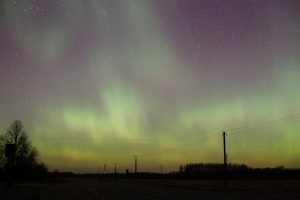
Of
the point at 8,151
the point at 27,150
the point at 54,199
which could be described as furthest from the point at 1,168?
the point at 54,199

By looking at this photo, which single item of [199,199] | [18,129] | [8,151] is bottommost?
[199,199]

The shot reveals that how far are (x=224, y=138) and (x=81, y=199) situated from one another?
44.7 metres

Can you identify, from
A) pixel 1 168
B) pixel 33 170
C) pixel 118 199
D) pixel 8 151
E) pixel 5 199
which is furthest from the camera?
pixel 33 170

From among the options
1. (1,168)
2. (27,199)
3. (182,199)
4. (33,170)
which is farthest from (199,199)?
(33,170)

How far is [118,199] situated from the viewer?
31.8m

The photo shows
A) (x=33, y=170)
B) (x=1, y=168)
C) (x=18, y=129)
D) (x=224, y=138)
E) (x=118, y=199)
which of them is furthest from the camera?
(x=33, y=170)

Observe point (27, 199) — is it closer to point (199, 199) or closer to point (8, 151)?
point (8, 151)

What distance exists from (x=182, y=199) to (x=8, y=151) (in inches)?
634

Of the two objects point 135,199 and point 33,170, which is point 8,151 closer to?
point 135,199

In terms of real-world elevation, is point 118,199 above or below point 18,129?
below

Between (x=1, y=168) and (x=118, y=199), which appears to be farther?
(x=1, y=168)

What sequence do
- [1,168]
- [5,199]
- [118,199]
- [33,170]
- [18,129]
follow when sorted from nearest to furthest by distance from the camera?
[5,199]
[118,199]
[18,129]
[1,168]
[33,170]

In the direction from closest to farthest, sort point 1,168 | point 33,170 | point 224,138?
1. point 224,138
2. point 1,168
3. point 33,170

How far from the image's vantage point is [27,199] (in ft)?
98.3
